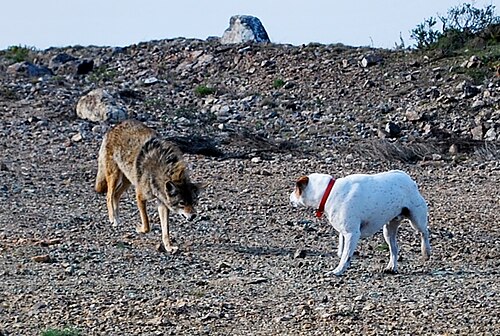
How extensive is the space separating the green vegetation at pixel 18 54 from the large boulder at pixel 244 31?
520 centimetres

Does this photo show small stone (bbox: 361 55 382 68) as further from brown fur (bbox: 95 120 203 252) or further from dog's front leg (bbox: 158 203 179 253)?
dog's front leg (bbox: 158 203 179 253)

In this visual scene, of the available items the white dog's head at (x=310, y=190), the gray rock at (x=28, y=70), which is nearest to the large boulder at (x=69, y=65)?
the gray rock at (x=28, y=70)

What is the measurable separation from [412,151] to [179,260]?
8.73m

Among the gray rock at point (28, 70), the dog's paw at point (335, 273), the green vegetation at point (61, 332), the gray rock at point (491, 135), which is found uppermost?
the gray rock at point (28, 70)

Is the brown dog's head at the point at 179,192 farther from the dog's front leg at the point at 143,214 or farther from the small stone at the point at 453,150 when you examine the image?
the small stone at the point at 453,150

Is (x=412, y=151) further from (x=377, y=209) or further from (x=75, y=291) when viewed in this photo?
(x=75, y=291)

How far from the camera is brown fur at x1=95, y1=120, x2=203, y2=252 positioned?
36.5 feet

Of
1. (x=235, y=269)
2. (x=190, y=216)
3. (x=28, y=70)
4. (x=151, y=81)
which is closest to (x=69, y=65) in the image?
(x=28, y=70)

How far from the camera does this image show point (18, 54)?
27.9 metres

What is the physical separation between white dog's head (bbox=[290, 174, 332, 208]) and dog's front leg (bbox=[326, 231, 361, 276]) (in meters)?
0.41

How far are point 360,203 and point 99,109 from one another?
11.9 meters

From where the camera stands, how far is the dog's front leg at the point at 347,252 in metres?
9.05

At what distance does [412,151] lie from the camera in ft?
58.7

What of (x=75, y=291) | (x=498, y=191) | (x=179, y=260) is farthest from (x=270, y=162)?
(x=75, y=291)
